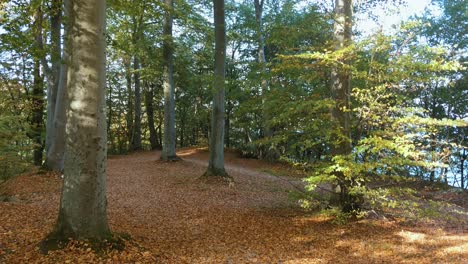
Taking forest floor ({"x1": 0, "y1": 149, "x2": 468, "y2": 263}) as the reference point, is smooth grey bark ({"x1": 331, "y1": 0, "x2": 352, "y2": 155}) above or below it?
above

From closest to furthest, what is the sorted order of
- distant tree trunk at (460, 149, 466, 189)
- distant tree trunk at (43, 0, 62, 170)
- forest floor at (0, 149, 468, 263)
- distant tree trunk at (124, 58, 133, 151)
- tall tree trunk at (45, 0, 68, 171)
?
forest floor at (0, 149, 468, 263) → distant tree trunk at (43, 0, 62, 170) → tall tree trunk at (45, 0, 68, 171) → distant tree trunk at (460, 149, 466, 189) → distant tree trunk at (124, 58, 133, 151)

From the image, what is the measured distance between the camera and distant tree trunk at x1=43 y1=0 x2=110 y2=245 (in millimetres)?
4484

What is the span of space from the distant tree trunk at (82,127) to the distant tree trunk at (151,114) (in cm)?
1923

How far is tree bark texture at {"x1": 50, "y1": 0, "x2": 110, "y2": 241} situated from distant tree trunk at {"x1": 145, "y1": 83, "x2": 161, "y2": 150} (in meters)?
19.2

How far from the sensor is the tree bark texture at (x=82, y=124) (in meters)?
4.48

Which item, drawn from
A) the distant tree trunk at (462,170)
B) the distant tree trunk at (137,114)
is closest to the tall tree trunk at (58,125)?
the distant tree trunk at (137,114)

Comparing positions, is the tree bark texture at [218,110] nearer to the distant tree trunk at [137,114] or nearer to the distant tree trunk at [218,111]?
the distant tree trunk at [218,111]

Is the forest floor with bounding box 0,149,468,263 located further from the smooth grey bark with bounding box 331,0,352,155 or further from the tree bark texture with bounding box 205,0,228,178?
the smooth grey bark with bounding box 331,0,352,155

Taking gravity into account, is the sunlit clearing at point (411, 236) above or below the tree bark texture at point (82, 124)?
below

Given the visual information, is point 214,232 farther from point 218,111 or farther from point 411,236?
point 218,111

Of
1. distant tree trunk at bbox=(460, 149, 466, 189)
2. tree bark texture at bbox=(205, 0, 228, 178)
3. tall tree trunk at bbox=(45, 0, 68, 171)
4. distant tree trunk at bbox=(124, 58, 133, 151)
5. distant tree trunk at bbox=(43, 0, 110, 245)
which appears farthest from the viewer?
distant tree trunk at bbox=(124, 58, 133, 151)

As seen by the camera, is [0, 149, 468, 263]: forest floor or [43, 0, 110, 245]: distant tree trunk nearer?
[43, 0, 110, 245]: distant tree trunk

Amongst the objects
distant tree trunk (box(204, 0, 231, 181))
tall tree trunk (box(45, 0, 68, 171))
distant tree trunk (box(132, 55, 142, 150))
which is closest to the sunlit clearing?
distant tree trunk (box(204, 0, 231, 181))

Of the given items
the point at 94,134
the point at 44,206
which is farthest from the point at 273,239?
the point at 44,206
